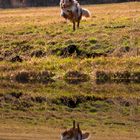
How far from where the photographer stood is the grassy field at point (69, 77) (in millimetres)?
17375

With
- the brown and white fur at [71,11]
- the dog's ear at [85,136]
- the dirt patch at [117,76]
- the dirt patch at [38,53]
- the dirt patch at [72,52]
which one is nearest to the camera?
the dog's ear at [85,136]

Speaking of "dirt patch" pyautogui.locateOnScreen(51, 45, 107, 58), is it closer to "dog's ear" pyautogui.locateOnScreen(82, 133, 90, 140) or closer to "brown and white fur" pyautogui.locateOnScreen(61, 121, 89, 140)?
"brown and white fur" pyautogui.locateOnScreen(61, 121, 89, 140)

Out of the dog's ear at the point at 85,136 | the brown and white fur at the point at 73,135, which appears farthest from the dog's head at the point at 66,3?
the dog's ear at the point at 85,136

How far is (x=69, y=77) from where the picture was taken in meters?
26.7

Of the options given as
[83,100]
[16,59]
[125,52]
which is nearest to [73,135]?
[83,100]

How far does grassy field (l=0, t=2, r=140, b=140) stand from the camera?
1738 cm

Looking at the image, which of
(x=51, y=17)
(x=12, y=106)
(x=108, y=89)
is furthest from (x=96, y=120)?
(x=51, y=17)

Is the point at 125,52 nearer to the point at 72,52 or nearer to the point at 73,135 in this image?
the point at 72,52

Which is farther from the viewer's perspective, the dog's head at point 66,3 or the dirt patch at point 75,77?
the dog's head at point 66,3

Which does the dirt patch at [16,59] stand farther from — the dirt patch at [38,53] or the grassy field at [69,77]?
the dirt patch at [38,53]

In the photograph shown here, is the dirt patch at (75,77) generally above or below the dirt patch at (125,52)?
below

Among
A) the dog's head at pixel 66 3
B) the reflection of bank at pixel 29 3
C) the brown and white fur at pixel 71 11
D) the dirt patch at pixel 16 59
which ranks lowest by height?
the reflection of bank at pixel 29 3

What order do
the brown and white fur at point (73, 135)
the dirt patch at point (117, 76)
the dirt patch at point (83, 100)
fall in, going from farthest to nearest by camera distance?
the dirt patch at point (117, 76) < the dirt patch at point (83, 100) < the brown and white fur at point (73, 135)

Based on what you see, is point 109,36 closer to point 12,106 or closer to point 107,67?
point 107,67
